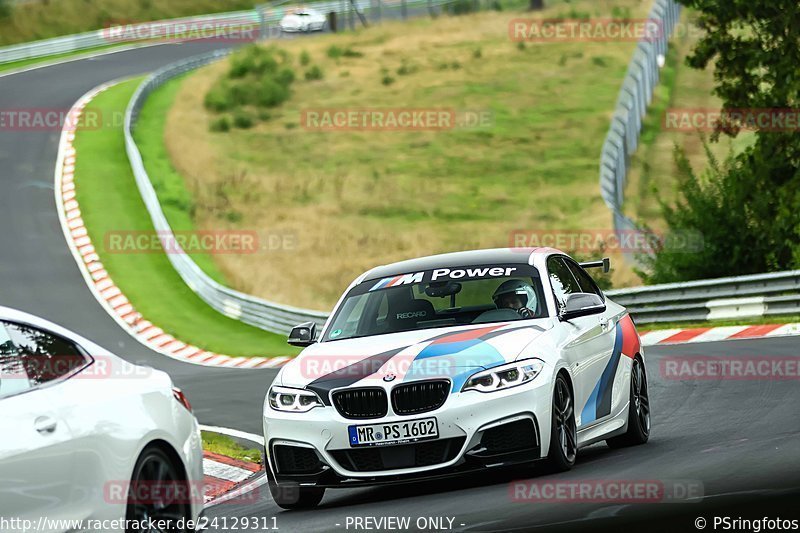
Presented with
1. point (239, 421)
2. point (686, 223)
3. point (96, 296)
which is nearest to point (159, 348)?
point (96, 296)

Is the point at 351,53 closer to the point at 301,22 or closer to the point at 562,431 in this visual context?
the point at 301,22

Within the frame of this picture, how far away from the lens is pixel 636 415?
36.0ft

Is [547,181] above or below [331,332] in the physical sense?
below

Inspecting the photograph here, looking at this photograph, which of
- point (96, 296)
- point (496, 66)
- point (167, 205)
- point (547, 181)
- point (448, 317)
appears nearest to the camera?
point (448, 317)

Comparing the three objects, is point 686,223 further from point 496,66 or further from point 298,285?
point 496,66

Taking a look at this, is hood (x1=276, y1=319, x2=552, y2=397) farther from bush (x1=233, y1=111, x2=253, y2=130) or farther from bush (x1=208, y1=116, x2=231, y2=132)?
bush (x1=233, y1=111, x2=253, y2=130)

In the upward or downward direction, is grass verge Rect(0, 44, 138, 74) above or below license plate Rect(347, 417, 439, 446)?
below

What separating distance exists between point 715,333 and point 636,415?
8.31 m

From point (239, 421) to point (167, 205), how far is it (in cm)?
2244

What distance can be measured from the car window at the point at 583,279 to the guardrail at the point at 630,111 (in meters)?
15.2

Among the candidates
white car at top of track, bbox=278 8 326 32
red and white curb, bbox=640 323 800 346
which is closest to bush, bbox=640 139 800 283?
red and white curb, bbox=640 323 800 346

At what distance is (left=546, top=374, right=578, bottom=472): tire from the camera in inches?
361

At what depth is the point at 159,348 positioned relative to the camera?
26.9 meters

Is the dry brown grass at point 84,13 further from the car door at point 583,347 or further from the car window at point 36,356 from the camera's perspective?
the car window at point 36,356
